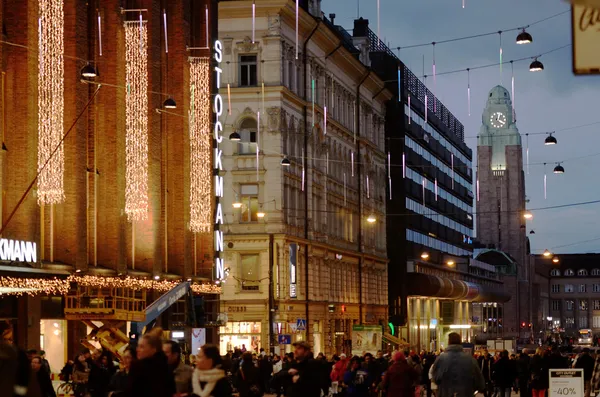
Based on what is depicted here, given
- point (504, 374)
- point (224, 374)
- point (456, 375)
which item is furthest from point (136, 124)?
point (224, 374)

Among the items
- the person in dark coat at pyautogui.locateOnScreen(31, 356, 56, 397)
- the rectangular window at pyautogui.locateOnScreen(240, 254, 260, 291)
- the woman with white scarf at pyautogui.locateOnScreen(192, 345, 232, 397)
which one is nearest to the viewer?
the woman with white scarf at pyautogui.locateOnScreen(192, 345, 232, 397)

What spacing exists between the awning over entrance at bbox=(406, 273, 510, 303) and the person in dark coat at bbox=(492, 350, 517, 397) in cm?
6004

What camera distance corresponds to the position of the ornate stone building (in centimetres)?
6850

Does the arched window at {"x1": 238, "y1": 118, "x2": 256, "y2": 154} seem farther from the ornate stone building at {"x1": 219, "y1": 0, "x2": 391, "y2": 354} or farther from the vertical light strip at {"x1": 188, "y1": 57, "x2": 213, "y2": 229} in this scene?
the vertical light strip at {"x1": 188, "y1": 57, "x2": 213, "y2": 229}

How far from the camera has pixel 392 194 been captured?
98750 mm

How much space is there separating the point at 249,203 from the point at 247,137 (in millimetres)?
3443

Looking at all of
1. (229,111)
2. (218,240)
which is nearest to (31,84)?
(218,240)

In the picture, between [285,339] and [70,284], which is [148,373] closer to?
[70,284]

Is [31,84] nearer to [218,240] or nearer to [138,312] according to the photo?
[138,312]

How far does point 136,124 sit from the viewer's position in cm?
4847

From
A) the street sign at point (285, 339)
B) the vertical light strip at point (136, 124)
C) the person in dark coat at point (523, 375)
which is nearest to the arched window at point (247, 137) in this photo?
the street sign at point (285, 339)

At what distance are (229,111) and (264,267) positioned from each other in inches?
326

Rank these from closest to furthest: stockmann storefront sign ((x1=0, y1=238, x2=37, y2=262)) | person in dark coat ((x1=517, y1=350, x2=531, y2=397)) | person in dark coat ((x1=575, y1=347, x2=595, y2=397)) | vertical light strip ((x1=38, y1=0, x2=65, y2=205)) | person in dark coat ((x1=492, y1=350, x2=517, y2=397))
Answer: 1. stockmann storefront sign ((x1=0, y1=238, x2=37, y2=262))
2. person in dark coat ((x1=575, y1=347, x2=595, y2=397))
3. person in dark coat ((x1=492, y1=350, x2=517, y2=397))
4. vertical light strip ((x1=38, y1=0, x2=65, y2=205))
5. person in dark coat ((x1=517, y1=350, x2=531, y2=397))

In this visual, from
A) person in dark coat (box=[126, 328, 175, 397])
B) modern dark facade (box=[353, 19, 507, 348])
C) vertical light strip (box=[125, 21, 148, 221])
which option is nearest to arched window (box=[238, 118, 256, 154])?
vertical light strip (box=[125, 21, 148, 221])
